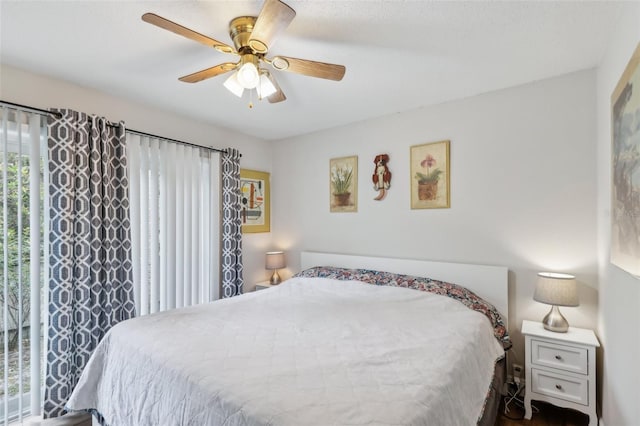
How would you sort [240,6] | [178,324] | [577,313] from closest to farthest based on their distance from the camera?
[240,6] < [178,324] < [577,313]

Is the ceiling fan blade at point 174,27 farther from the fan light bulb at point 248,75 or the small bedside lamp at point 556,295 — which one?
the small bedside lamp at point 556,295

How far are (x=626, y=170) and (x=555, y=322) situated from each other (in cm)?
131

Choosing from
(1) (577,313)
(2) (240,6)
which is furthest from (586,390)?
(2) (240,6)

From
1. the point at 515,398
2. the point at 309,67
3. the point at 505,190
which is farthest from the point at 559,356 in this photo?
the point at 309,67

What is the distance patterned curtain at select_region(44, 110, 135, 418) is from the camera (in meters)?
2.16

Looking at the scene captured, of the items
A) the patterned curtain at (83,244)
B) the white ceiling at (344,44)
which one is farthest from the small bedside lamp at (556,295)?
the patterned curtain at (83,244)

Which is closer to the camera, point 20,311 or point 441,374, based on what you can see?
point 441,374

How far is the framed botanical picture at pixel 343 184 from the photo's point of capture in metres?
3.40

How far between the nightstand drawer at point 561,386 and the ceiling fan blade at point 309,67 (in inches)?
92.2

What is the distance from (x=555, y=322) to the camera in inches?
84.5

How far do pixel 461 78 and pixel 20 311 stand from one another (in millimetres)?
3559

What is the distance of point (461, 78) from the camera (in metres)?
2.33

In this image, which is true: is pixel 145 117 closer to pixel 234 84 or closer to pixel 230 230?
pixel 230 230

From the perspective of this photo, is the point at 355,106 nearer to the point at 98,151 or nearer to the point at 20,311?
the point at 98,151
